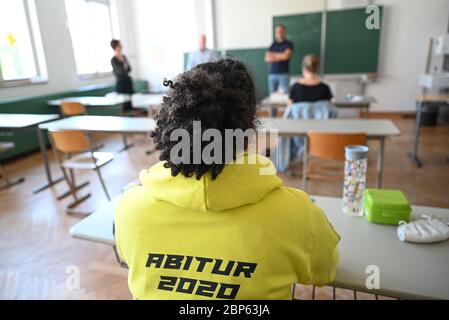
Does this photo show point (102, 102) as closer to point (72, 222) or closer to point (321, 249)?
point (72, 222)

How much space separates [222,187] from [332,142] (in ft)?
6.46

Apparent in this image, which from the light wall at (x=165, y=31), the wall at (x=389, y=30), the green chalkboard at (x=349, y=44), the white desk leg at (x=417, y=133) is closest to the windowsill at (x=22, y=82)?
the light wall at (x=165, y=31)

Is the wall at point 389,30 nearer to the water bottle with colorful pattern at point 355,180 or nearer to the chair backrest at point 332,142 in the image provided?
the chair backrest at point 332,142

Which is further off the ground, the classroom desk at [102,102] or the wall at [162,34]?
the wall at [162,34]

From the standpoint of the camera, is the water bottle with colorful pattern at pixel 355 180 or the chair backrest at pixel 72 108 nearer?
the water bottle with colorful pattern at pixel 355 180

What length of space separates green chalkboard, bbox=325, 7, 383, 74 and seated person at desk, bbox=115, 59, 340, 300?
6302 millimetres

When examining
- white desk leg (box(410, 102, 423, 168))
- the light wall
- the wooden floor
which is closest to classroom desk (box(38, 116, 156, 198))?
the wooden floor

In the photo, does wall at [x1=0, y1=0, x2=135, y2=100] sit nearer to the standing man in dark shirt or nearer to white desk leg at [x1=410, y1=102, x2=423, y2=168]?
the standing man in dark shirt

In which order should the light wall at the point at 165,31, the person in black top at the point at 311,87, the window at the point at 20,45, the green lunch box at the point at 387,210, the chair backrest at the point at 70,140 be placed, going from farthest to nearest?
the light wall at the point at 165,31 < the window at the point at 20,45 < the person in black top at the point at 311,87 < the chair backrest at the point at 70,140 < the green lunch box at the point at 387,210

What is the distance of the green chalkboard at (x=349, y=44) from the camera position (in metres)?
6.16

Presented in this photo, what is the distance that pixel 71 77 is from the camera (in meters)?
6.00

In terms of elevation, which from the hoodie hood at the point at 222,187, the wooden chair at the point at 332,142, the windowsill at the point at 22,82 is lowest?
the wooden chair at the point at 332,142

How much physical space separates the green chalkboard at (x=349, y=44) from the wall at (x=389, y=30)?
217 mm

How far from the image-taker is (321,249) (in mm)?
786
